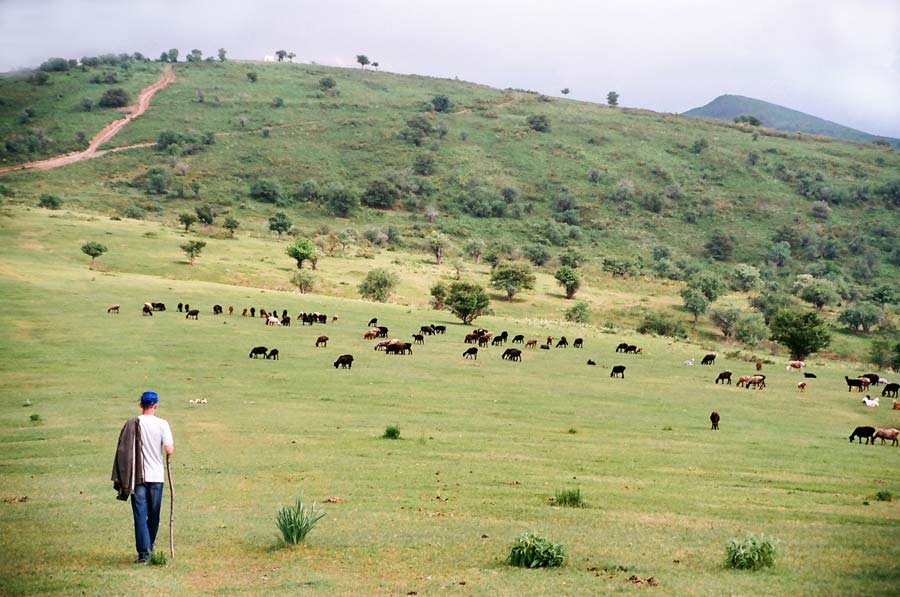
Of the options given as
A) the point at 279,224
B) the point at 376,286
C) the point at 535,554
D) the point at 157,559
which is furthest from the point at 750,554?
the point at 279,224

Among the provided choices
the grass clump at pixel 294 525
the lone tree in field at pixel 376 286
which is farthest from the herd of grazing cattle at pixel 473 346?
the grass clump at pixel 294 525

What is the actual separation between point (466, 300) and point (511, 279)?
24037 millimetres

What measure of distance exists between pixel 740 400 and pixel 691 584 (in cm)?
3191

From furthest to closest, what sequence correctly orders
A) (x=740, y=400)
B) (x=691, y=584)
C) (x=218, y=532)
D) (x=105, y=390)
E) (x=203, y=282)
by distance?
(x=203, y=282), (x=740, y=400), (x=105, y=390), (x=218, y=532), (x=691, y=584)

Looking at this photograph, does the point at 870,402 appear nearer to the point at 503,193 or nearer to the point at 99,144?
the point at 503,193

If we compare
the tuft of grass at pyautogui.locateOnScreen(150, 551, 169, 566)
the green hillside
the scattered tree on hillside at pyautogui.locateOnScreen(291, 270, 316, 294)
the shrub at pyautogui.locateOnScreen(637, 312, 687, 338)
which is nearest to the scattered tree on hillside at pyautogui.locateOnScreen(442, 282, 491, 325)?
the scattered tree on hillside at pyautogui.locateOnScreen(291, 270, 316, 294)

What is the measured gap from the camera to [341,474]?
67.8ft

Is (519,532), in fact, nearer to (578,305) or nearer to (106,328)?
(106,328)

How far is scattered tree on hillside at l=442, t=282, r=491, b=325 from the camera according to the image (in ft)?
228

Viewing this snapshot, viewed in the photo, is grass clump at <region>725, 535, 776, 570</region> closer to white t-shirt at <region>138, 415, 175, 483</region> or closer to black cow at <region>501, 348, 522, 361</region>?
white t-shirt at <region>138, 415, 175, 483</region>

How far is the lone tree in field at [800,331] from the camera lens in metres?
67.8

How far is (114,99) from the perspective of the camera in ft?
596

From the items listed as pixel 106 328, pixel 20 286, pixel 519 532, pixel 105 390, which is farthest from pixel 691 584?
pixel 20 286

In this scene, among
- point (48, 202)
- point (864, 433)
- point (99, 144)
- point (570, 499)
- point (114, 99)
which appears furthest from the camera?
point (114, 99)
